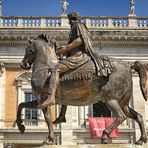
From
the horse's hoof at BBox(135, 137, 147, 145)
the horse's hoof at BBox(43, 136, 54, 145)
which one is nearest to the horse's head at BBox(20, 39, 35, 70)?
the horse's hoof at BBox(43, 136, 54, 145)

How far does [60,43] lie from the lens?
25.1 m

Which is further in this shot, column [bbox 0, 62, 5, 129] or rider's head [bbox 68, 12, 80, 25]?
column [bbox 0, 62, 5, 129]

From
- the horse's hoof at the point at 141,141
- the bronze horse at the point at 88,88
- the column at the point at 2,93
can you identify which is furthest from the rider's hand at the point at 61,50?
the column at the point at 2,93

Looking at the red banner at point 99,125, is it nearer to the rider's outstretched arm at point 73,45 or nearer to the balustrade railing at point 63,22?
the balustrade railing at point 63,22

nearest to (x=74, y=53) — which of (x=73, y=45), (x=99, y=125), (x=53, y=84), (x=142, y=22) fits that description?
(x=73, y=45)

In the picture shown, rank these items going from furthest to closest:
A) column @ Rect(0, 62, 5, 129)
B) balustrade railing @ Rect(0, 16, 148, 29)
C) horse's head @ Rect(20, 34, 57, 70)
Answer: balustrade railing @ Rect(0, 16, 148, 29) → column @ Rect(0, 62, 5, 129) → horse's head @ Rect(20, 34, 57, 70)

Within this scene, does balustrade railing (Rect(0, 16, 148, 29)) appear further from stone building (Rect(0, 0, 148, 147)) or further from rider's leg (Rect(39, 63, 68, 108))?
rider's leg (Rect(39, 63, 68, 108))

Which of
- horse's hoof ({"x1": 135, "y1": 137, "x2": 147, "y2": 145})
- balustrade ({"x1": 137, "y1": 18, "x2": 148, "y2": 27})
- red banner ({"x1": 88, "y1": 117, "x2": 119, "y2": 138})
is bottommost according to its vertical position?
horse's hoof ({"x1": 135, "y1": 137, "x2": 147, "y2": 145})

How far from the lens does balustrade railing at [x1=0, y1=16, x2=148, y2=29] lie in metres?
26.0

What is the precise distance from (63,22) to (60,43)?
1728 mm

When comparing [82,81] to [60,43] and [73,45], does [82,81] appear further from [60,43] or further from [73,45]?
[60,43]

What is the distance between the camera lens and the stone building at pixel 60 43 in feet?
81.1

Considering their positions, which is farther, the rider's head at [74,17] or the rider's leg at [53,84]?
the rider's head at [74,17]

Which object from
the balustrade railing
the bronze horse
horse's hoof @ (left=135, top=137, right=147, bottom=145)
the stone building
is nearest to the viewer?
horse's hoof @ (left=135, top=137, right=147, bottom=145)
